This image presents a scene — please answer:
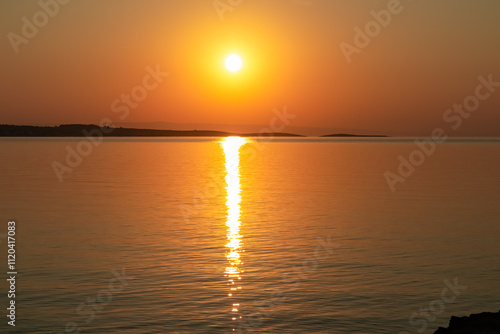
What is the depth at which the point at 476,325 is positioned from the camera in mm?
12805

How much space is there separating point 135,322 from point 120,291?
9.33 ft

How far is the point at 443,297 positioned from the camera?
723 inches

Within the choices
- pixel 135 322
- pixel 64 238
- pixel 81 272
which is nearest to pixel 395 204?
pixel 64 238

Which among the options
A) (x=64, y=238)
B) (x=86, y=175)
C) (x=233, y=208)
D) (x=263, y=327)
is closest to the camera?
(x=263, y=327)

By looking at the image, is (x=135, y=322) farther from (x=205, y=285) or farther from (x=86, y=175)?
(x=86, y=175)
